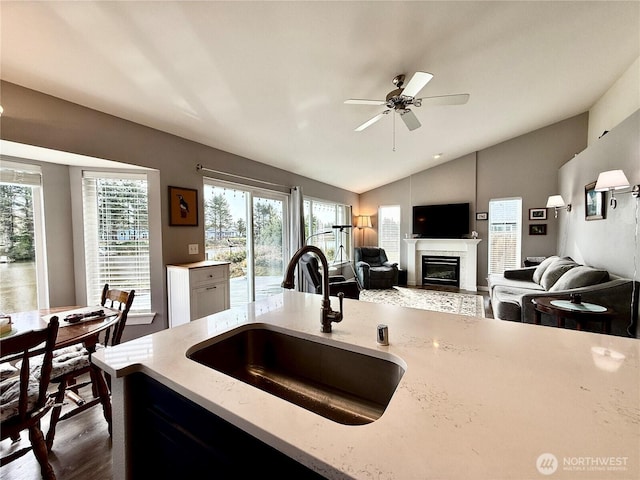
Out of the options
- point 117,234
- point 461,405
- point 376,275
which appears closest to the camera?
point 461,405

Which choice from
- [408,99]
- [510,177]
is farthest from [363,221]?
[408,99]

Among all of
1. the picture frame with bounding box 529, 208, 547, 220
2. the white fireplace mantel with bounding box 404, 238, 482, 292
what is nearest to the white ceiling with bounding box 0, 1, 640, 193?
the picture frame with bounding box 529, 208, 547, 220

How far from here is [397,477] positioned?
1.46 feet

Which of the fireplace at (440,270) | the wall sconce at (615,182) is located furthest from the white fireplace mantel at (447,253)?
the wall sconce at (615,182)

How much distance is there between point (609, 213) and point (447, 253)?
315cm

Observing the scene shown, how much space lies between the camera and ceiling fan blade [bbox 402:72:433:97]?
2037mm

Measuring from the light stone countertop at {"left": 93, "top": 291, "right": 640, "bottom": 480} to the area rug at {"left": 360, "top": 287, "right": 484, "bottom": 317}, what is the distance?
3.57 meters

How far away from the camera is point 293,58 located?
7.00 feet

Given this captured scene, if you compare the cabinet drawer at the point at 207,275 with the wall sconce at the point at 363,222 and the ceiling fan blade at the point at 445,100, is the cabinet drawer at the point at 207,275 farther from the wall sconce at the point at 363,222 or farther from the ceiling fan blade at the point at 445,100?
the wall sconce at the point at 363,222

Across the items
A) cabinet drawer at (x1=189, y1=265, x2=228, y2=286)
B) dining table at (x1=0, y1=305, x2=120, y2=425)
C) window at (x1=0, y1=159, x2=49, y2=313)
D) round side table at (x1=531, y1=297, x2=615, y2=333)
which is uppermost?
window at (x1=0, y1=159, x2=49, y2=313)

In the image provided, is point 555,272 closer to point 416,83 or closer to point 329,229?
point 416,83

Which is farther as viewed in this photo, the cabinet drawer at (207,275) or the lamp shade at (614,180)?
the cabinet drawer at (207,275)

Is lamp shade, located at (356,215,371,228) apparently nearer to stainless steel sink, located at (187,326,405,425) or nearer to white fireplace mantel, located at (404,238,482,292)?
white fireplace mantel, located at (404,238,482,292)

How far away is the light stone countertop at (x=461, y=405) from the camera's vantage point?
1.57 feet
